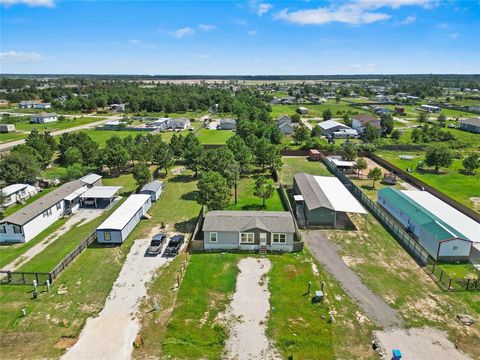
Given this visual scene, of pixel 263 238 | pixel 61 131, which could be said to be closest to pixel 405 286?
pixel 263 238

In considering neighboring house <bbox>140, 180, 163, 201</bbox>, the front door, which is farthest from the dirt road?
neighboring house <bbox>140, 180, 163, 201</bbox>

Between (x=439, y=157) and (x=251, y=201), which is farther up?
(x=439, y=157)

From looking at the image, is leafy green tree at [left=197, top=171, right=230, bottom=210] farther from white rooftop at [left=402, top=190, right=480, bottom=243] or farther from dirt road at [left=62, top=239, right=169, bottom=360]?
white rooftop at [left=402, top=190, right=480, bottom=243]

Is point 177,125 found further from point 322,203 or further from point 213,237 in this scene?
point 213,237

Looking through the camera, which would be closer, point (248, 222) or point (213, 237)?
point (213, 237)

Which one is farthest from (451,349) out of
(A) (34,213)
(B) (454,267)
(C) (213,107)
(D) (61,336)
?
(C) (213,107)

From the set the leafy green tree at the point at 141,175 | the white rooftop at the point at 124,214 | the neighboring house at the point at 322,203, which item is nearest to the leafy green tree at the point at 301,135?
the neighboring house at the point at 322,203
